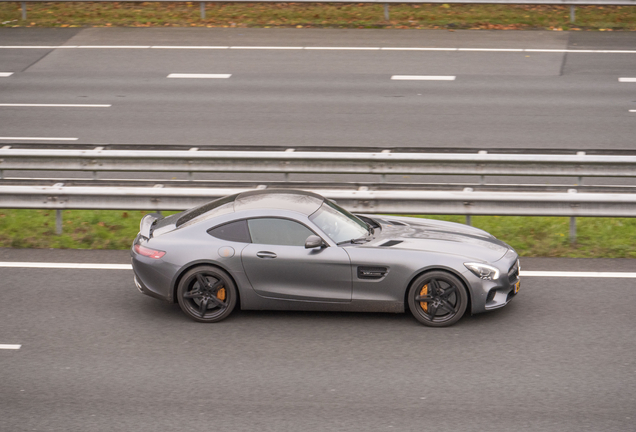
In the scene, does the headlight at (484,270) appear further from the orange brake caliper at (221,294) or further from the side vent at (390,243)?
the orange brake caliper at (221,294)

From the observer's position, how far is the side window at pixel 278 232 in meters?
7.88

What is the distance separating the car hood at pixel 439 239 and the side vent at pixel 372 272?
269 mm

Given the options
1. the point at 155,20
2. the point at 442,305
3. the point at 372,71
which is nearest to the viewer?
the point at 442,305

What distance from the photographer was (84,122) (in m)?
15.2

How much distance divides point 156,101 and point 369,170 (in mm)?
6994

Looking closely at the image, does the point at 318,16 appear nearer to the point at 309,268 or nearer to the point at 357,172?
the point at 357,172

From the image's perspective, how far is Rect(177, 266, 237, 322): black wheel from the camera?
789 cm

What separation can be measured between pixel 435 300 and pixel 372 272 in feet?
2.26

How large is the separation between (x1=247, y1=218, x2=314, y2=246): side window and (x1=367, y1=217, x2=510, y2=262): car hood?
712 millimetres

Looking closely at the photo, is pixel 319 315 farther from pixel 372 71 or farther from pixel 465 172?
pixel 372 71

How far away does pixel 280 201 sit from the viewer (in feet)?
27.0

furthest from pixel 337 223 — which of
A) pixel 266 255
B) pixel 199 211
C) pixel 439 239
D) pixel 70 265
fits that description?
pixel 70 265

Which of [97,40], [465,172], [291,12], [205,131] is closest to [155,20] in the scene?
[97,40]

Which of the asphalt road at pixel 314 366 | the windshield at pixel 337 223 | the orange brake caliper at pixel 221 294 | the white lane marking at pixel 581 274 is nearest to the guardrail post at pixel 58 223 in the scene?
Result: the asphalt road at pixel 314 366
